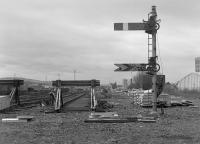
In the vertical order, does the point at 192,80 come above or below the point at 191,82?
above

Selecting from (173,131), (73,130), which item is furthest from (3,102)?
(173,131)

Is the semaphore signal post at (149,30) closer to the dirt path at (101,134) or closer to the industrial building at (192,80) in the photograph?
the dirt path at (101,134)

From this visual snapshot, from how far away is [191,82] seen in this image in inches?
3957

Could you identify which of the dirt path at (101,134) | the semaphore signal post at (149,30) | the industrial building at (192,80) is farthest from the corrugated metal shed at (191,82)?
the dirt path at (101,134)

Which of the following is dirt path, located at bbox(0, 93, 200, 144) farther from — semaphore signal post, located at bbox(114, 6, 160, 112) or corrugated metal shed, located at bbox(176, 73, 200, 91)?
corrugated metal shed, located at bbox(176, 73, 200, 91)

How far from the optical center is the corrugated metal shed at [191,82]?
9361 centimetres

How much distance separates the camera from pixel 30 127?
12352 millimetres

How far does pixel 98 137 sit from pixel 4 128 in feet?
11.6

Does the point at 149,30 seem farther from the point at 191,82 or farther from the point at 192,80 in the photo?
the point at 191,82

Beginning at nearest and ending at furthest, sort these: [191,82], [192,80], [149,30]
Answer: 1. [149,30]
2. [192,80]
3. [191,82]

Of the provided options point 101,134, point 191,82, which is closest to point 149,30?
point 101,134

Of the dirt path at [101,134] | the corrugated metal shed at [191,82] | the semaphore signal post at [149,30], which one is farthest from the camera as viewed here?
the corrugated metal shed at [191,82]

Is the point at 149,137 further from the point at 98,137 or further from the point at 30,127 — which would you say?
the point at 30,127

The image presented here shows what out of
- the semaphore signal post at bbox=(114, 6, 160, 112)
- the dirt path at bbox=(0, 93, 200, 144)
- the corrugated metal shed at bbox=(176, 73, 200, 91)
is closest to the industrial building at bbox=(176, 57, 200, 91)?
the corrugated metal shed at bbox=(176, 73, 200, 91)
